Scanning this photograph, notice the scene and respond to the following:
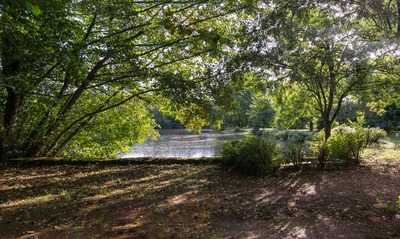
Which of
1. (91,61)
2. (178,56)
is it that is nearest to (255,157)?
(178,56)

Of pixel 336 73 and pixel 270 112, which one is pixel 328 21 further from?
pixel 270 112

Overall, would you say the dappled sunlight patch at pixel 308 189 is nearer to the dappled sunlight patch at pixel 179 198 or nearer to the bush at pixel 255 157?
the bush at pixel 255 157

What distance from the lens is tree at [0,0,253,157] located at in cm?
684

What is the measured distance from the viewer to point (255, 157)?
346 inches

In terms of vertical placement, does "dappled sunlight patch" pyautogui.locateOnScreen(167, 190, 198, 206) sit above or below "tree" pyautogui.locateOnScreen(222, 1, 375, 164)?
below

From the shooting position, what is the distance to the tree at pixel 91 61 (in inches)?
269

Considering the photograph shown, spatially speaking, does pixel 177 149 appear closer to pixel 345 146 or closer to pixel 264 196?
pixel 345 146

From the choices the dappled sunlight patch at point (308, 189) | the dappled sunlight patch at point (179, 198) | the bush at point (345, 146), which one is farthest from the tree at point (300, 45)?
the dappled sunlight patch at point (179, 198)

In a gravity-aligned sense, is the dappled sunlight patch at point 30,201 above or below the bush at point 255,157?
below

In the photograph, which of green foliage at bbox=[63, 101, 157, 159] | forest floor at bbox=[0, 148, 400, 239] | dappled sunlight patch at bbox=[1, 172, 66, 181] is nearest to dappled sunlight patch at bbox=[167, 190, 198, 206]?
forest floor at bbox=[0, 148, 400, 239]

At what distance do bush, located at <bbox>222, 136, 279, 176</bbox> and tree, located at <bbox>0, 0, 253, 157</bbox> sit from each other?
4.48 ft

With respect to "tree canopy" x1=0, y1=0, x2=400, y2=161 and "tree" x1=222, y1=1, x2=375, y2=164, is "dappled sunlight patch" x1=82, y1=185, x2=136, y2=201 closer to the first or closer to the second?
"tree canopy" x1=0, y1=0, x2=400, y2=161

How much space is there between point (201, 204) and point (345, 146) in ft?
15.9

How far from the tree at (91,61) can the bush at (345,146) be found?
3.38 metres
